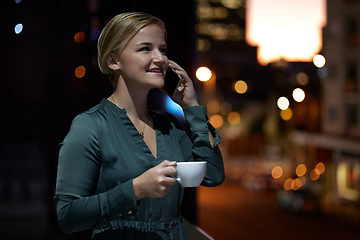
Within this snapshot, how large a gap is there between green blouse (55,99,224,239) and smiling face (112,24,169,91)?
5.2 inches

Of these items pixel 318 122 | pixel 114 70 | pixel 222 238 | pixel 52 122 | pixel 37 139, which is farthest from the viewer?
pixel 318 122

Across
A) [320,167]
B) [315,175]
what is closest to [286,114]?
[320,167]

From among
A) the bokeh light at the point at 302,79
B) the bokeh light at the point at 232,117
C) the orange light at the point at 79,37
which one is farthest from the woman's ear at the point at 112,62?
the bokeh light at the point at 232,117

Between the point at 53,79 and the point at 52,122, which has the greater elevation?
the point at 53,79

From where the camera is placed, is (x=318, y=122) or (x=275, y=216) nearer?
(x=275, y=216)

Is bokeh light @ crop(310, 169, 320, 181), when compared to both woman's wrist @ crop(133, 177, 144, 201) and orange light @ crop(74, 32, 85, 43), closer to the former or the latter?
orange light @ crop(74, 32, 85, 43)

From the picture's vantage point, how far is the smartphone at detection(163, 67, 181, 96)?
1744 millimetres

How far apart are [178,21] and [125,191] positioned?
2.05 meters

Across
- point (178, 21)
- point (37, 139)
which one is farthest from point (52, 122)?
point (37, 139)

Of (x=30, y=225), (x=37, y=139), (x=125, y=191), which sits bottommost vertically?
(x=30, y=225)

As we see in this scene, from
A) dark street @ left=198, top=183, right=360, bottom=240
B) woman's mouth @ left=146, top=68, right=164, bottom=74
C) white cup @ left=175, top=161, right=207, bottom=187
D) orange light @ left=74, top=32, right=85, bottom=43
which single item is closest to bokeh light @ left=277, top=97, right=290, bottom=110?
dark street @ left=198, top=183, right=360, bottom=240

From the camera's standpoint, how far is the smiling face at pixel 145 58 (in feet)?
5.26

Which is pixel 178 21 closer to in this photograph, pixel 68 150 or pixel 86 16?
pixel 86 16

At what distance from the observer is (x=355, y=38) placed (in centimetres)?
2062
